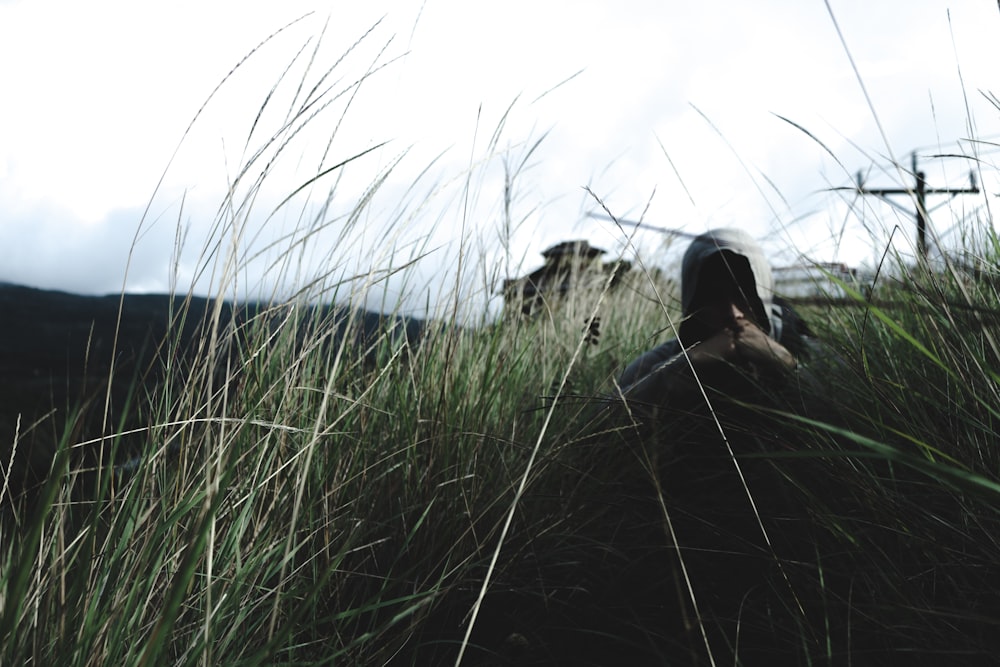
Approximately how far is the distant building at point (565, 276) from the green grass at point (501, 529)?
0.63 m

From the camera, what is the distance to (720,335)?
6.15 feet

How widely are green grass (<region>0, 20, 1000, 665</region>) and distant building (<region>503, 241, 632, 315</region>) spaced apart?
63cm

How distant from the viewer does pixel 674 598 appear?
1.44 metres

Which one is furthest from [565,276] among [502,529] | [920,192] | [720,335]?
[502,529]

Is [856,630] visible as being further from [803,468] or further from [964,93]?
[964,93]

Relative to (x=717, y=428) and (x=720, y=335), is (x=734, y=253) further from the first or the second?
(x=717, y=428)

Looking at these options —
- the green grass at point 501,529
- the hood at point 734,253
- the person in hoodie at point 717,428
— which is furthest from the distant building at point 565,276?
the green grass at point 501,529

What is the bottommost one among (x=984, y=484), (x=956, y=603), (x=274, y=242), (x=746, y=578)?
(x=746, y=578)

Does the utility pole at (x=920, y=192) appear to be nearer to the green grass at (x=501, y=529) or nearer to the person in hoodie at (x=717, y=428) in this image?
the green grass at (x=501, y=529)

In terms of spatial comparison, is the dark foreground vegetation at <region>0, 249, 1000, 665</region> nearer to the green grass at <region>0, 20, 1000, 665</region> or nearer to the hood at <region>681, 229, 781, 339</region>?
the green grass at <region>0, 20, 1000, 665</region>

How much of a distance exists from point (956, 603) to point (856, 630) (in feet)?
0.51

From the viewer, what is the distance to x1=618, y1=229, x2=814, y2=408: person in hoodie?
5.98ft

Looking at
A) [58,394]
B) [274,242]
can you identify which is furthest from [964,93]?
[58,394]

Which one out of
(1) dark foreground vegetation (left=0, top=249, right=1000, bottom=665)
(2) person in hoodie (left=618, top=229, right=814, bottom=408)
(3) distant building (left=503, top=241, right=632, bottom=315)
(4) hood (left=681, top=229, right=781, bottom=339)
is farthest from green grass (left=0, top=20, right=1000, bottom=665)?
(3) distant building (left=503, top=241, right=632, bottom=315)
